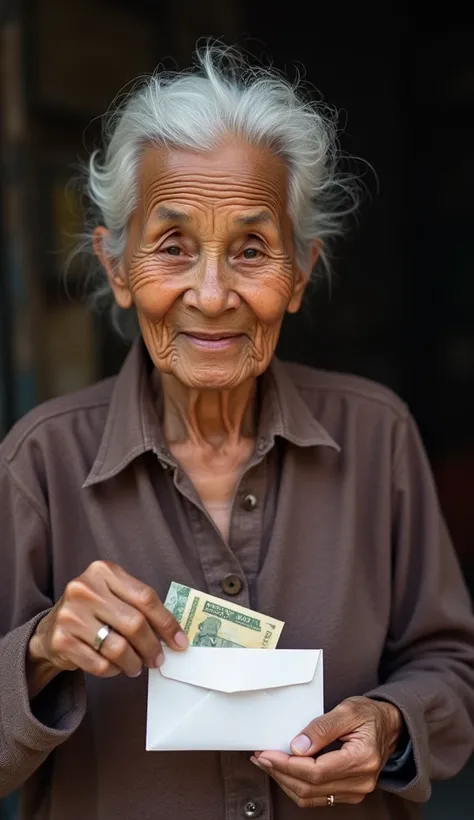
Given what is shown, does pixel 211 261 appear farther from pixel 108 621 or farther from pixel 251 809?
pixel 251 809

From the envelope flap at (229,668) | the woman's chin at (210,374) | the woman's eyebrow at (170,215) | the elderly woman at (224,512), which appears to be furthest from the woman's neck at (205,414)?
the envelope flap at (229,668)

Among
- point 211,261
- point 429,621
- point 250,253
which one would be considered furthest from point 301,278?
point 429,621

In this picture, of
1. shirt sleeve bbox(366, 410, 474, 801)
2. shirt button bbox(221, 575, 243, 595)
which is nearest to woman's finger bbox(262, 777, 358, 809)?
shirt sleeve bbox(366, 410, 474, 801)

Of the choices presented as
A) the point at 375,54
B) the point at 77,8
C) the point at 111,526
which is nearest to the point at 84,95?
the point at 77,8

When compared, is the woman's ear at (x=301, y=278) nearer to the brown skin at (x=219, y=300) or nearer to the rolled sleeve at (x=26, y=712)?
the brown skin at (x=219, y=300)

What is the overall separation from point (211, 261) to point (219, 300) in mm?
81

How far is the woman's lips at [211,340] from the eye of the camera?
77.9 inches

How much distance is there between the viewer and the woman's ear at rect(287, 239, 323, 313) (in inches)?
86.5

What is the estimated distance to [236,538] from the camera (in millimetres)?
2041

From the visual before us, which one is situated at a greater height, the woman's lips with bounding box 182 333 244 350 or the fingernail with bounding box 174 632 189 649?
the woman's lips with bounding box 182 333 244 350

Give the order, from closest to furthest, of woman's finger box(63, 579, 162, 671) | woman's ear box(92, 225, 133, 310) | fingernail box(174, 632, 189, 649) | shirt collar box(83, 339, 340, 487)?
woman's finger box(63, 579, 162, 671) < fingernail box(174, 632, 189, 649) < shirt collar box(83, 339, 340, 487) < woman's ear box(92, 225, 133, 310)

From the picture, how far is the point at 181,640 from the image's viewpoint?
1.78 metres

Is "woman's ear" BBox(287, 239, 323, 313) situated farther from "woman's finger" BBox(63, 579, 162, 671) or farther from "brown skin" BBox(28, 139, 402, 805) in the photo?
"woman's finger" BBox(63, 579, 162, 671)

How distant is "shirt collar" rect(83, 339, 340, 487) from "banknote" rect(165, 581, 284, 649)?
12.7 inches
